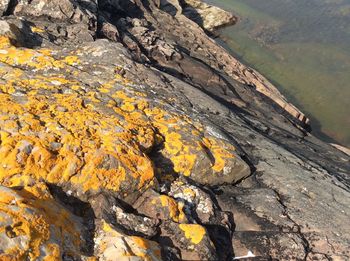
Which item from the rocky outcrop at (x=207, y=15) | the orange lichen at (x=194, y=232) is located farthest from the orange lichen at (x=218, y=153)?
the rocky outcrop at (x=207, y=15)

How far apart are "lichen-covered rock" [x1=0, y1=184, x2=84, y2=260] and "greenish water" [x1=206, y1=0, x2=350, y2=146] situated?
27304mm

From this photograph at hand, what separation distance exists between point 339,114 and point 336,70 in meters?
7.72

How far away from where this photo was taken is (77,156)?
8594mm

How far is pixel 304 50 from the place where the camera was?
137 feet

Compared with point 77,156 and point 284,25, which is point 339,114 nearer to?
point 284,25


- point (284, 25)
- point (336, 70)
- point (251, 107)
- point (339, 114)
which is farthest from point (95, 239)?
point (284, 25)

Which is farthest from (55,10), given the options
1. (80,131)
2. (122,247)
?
(122,247)

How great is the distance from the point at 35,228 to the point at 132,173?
2.89 metres

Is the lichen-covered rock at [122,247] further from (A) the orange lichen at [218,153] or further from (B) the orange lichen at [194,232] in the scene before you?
(A) the orange lichen at [218,153]

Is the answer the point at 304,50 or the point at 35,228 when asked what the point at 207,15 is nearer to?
the point at 304,50

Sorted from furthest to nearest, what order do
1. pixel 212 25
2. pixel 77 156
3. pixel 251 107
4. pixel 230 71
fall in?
1. pixel 212 25
2. pixel 230 71
3. pixel 251 107
4. pixel 77 156

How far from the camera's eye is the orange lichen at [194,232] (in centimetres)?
796

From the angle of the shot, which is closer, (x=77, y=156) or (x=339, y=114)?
(x=77, y=156)

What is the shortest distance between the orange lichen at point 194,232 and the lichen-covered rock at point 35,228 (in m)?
2.30
